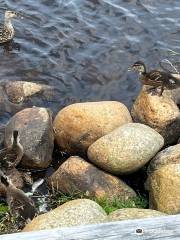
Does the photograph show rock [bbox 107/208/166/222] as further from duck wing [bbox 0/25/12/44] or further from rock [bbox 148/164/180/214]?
duck wing [bbox 0/25/12/44]

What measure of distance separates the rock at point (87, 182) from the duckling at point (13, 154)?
1.92 ft

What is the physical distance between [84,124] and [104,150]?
2.54ft

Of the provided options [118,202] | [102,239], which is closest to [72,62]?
[118,202]

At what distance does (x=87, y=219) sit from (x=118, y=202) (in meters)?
1.24

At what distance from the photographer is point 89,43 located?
35.9ft

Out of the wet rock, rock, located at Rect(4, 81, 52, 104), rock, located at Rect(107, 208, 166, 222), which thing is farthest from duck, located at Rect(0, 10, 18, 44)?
rock, located at Rect(107, 208, 166, 222)

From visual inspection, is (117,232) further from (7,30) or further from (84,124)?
(7,30)

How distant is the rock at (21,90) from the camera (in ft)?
29.3

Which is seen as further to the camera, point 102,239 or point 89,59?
point 89,59

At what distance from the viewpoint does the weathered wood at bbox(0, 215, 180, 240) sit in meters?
2.95

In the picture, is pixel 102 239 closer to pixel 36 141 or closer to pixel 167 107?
pixel 36 141

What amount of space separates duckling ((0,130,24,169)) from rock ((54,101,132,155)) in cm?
80

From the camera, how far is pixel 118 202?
645 centimetres

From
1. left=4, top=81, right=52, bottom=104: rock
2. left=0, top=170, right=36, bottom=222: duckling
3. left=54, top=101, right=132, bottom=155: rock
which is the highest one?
left=54, top=101, right=132, bottom=155: rock
